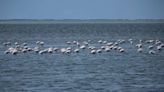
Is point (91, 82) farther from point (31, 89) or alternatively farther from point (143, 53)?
point (143, 53)

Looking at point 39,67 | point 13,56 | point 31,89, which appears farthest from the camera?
point 13,56

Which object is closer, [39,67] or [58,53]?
[39,67]

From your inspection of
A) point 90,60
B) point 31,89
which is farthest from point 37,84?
point 90,60

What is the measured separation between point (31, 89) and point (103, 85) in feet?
11.2

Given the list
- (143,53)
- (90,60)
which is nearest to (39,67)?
(90,60)

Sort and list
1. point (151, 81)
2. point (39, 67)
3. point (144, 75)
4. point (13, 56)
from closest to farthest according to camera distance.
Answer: point (151, 81) < point (144, 75) < point (39, 67) < point (13, 56)

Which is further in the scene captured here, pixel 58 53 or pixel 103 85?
pixel 58 53

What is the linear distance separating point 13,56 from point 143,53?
9445 millimetres

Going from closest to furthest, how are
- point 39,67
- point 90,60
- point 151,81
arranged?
1. point 151,81
2. point 39,67
3. point 90,60

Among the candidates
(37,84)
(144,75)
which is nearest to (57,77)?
(37,84)

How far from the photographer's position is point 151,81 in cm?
3056

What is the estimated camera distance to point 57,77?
3244 centimetres

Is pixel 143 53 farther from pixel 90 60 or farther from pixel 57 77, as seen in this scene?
pixel 57 77

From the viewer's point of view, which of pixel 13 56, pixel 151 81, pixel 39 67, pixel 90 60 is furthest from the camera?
pixel 13 56
